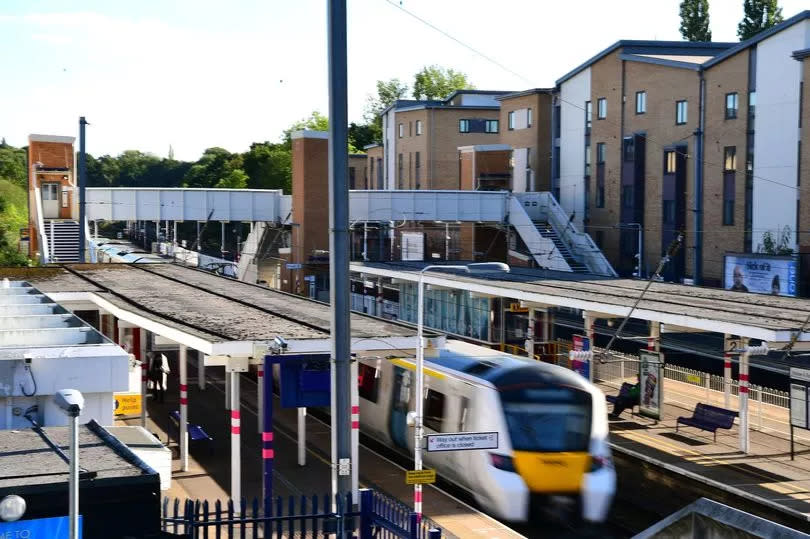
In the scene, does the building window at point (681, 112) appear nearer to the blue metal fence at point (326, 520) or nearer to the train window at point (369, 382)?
the train window at point (369, 382)

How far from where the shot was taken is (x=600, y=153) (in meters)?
57.4

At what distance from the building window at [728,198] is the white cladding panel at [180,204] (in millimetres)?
23625

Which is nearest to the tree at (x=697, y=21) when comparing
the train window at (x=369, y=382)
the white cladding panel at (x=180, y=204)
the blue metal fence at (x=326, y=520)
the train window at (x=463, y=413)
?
the white cladding panel at (x=180, y=204)

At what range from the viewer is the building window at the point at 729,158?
47031 millimetres

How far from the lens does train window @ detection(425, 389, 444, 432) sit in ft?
69.6

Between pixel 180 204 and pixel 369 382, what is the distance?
33.0m

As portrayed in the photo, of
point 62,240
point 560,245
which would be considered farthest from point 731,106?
point 62,240

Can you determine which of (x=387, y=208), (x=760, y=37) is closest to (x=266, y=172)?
(x=387, y=208)

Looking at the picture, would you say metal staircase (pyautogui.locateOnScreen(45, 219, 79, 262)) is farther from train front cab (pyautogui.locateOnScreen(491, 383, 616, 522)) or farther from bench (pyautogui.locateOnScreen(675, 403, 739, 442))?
train front cab (pyautogui.locateOnScreen(491, 383, 616, 522))

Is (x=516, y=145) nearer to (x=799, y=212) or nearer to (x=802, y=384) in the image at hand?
(x=799, y=212)

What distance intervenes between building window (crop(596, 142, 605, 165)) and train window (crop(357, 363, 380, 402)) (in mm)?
34497

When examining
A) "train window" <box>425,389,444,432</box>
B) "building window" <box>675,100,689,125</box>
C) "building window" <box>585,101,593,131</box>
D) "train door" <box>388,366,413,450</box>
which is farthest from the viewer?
"building window" <box>585,101,593,131</box>

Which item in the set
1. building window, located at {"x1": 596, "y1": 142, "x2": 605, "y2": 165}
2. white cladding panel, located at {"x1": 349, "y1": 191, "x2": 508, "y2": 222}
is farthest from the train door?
building window, located at {"x1": 596, "y1": 142, "x2": 605, "y2": 165}

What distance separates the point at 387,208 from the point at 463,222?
5.69m
